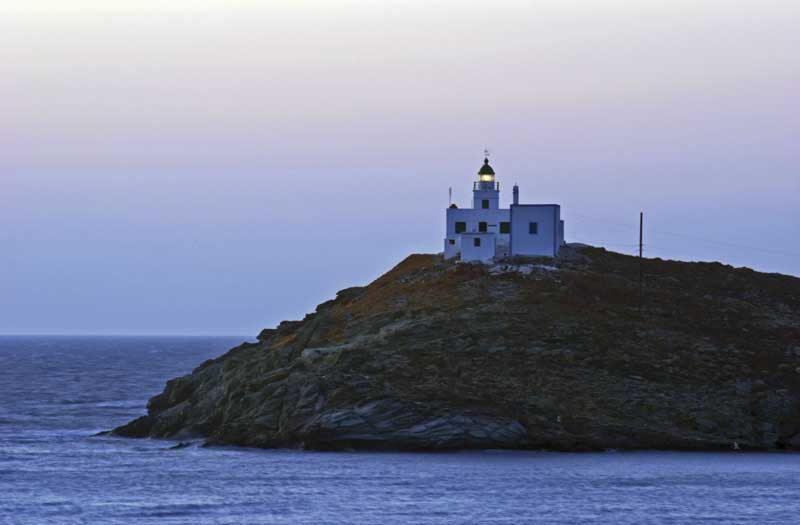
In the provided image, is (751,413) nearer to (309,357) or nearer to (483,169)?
(309,357)

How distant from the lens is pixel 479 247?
12862 centimetres

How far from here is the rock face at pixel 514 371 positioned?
95.3 m

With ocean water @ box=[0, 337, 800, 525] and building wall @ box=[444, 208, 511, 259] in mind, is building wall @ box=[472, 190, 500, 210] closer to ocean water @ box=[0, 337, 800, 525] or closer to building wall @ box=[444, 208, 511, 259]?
building wall @ box=[444, 208, 511, 259]

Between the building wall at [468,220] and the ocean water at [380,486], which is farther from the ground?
the building wall at [468,220]

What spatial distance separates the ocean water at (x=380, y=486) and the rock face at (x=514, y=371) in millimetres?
2813

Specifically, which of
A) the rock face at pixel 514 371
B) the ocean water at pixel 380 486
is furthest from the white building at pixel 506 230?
the ocean water at pixel 380 486

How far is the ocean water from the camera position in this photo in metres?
72.6

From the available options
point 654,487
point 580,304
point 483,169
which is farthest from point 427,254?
point 654,487

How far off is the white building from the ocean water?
126ft

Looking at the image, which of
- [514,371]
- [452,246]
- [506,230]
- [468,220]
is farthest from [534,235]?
[514,371]

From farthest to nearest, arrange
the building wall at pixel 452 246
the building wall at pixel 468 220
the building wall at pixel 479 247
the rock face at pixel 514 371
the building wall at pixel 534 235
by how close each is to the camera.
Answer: the building wall at pixel 452 246 < the building wall at pixel 468 220 < the building wall at pixel 534 235 < the building wall at pixel 479 247 < the rock face at pixel 514 371

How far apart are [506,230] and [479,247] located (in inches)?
189

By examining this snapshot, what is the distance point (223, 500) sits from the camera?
76.6 meters

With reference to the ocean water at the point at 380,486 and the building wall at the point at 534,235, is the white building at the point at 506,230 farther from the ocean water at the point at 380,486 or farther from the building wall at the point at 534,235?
the ocean water at the point at 380,486
